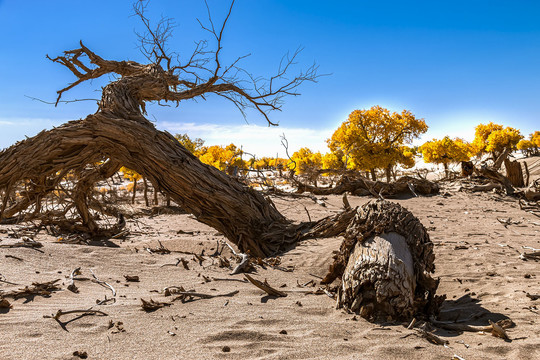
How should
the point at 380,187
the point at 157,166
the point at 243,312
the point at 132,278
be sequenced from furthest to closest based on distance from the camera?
the point at 380,187, the point at 157,166, the point at 132,278, the point at 243,312

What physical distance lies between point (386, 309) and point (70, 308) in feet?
8.77

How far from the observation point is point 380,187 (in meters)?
11.9

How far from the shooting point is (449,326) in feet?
10.2

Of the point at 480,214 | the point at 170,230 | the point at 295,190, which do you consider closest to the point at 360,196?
the point at 295,190

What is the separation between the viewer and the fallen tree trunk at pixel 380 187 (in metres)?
11.8

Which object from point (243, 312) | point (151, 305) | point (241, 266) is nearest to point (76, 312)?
point (151, 305)

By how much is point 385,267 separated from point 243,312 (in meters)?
1.32

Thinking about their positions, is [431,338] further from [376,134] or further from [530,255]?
[376,134]

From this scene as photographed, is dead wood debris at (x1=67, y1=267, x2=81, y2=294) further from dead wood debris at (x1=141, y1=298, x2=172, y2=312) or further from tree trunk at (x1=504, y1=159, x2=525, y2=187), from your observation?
tree trunk at (x1=504, y1=159, x2=525, y2=187)

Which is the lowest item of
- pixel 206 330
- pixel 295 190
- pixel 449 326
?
pixel 449 326

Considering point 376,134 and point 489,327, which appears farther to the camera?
point 376,134

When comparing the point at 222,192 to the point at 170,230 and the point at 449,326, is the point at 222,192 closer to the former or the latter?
the point at 170,230

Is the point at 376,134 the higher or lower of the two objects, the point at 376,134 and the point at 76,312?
the higher

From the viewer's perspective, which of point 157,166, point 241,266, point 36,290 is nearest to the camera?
point 36,290
